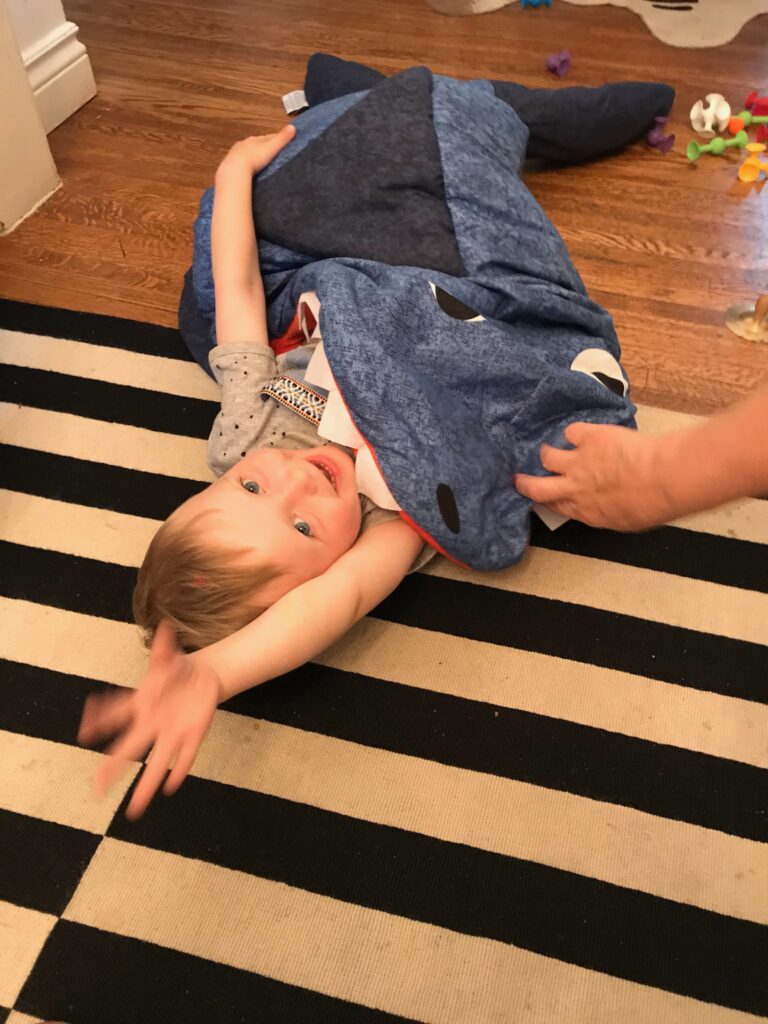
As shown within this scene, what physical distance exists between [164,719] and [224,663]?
0.09 metres

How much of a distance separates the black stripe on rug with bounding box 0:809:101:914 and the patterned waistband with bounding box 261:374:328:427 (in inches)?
20.1

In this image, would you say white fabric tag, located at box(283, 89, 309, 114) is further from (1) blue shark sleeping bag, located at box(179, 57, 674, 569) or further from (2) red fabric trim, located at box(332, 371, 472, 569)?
(2) red fabric trim, located at box(332, 371, 472, 569)

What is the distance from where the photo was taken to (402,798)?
0.86 meters

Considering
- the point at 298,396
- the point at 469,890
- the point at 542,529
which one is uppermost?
the point at 298,396

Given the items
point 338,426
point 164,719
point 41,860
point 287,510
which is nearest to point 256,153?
point 338,426

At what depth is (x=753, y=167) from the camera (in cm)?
152

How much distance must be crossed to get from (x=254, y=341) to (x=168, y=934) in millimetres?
677

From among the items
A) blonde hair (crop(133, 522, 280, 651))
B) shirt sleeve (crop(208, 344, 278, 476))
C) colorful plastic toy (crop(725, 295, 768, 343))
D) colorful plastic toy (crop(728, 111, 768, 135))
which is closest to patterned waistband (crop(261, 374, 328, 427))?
shirt sleeve (crop(208, 344, 278, 476))

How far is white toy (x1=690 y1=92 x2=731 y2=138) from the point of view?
161 centimetres

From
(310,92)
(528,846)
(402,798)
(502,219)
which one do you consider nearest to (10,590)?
(402,798)

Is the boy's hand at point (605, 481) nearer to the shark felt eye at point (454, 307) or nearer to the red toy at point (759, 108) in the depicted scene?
the shark felt eye at point (454, 307)

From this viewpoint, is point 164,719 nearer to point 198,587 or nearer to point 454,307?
point 198,587

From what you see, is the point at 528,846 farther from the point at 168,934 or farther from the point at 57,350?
the point at 57,350

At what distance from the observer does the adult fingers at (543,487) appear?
94 centimetres
